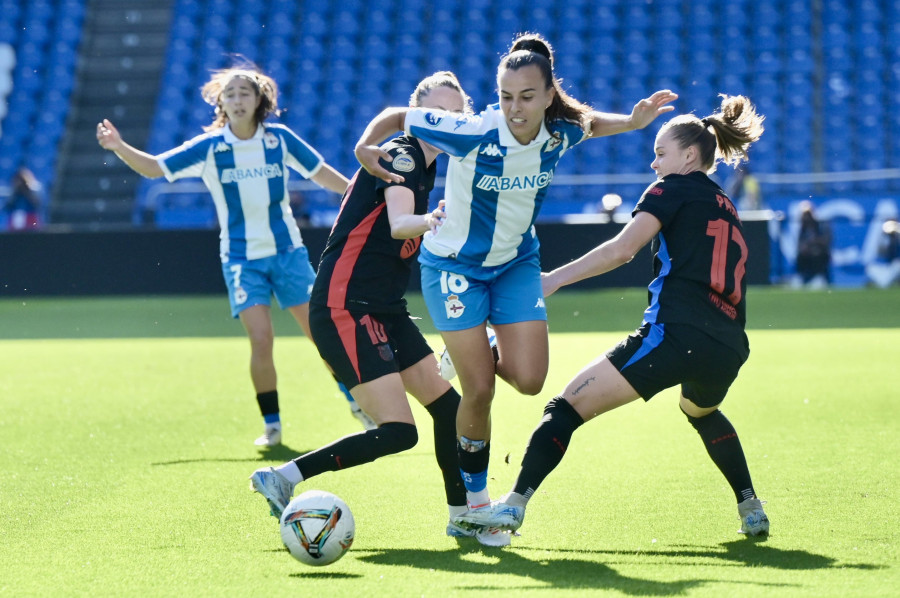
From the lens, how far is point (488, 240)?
461 centimetres

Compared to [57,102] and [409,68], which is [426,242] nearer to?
[409,68]

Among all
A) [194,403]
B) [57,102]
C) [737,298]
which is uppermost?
[57,102]

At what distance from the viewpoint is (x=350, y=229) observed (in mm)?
4668

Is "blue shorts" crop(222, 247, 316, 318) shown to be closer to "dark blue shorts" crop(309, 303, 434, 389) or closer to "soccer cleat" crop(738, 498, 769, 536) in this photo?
"dark blue shorts" crop(309, 303, 434, 389)

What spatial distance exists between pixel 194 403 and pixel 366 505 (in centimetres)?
368

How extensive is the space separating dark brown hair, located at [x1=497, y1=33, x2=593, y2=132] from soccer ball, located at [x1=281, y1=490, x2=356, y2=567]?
1.72 m

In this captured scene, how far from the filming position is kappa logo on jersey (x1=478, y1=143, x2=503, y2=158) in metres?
4.48

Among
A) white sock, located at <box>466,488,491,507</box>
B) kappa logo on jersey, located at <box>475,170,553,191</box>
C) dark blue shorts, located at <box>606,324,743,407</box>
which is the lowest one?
white sock, located at <box>466,488,491,507</box>

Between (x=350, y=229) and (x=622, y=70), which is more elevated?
(x=622, y=70)

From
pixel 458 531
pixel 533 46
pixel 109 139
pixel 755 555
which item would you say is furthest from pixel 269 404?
pixel 755 555

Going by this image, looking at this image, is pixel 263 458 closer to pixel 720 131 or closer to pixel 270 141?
pixel 270 141

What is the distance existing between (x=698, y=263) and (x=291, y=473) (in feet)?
5.57

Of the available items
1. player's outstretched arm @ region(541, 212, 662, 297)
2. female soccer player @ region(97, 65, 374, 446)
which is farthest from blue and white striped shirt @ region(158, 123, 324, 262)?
player's outstretched arm @ region(541, 212, 662, 297)

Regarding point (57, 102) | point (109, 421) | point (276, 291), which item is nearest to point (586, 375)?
point (276, 291)
